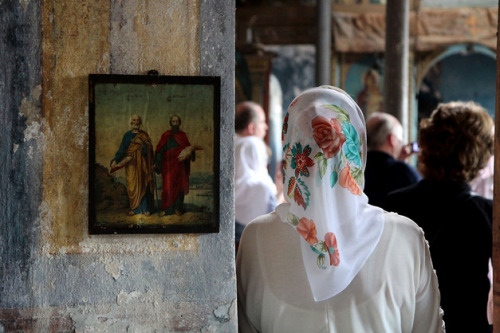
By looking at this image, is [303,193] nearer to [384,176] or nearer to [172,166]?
[172,166]

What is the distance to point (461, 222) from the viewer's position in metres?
3.07

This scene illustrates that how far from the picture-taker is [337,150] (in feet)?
6.95

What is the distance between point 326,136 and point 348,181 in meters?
0.15

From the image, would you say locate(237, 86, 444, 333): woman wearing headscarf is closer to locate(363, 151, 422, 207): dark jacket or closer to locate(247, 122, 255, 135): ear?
locate(363, 151, 422, 207): dark jacket

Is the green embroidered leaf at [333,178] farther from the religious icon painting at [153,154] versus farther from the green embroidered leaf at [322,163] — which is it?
the religious icon painting at [153,154]

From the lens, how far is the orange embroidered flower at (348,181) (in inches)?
83.1

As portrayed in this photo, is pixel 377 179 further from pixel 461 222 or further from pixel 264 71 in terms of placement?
pixel 264 71

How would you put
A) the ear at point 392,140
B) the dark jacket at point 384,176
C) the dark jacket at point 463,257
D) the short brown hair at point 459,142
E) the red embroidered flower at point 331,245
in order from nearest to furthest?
1. the red embroidered flower at point 331,245
2. the dark jacket at point 463,257
3. the short brown hair at point 459,142
4. the dark jacket at point 384,176
5. the ear at point 392,140

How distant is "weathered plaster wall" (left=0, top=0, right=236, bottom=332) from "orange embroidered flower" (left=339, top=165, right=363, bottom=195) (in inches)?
13.9

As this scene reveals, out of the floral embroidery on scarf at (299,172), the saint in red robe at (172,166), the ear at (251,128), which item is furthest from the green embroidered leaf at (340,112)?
the ear at (251,128)

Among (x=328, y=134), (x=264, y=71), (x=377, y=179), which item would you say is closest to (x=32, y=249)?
(x=328, y=134)

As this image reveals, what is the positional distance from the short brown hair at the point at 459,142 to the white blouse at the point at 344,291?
1.07m

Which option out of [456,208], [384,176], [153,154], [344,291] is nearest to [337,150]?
[344,291]

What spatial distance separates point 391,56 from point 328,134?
7.37m
